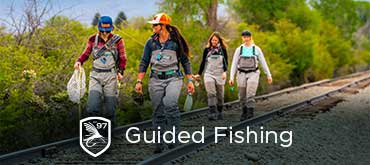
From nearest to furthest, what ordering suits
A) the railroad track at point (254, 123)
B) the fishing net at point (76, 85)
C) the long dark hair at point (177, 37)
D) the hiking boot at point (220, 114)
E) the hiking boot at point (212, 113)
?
the railroad track at point (254, 123), the long dark hair at point (177, 37), the fishing net at point (76, 85), the hiking boot at point (212, 113), the hiking boot at point (220, 114)

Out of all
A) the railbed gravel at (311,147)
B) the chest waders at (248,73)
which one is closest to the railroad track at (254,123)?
the railbed gravel at (311,147)

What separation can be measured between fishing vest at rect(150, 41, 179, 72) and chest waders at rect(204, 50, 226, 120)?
15.5ft

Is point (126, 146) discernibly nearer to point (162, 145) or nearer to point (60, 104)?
point (162, 145)

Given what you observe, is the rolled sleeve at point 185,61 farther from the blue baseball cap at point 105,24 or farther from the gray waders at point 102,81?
the blue baseball cap at point 105,24

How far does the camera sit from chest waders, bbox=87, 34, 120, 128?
9.84 m

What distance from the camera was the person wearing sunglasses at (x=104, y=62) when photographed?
9828mm

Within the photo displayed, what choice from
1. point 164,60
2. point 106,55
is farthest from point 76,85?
point 164,60

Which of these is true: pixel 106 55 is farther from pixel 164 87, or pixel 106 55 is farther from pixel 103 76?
pixel 164 87

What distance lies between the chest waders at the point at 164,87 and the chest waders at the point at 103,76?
2.01 feet

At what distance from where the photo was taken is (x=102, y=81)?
9961mm

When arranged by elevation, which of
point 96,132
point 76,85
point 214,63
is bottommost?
point 96,132

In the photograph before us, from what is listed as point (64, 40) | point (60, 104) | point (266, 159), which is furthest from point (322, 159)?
point (64, 40)

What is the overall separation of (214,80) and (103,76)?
5005 mm

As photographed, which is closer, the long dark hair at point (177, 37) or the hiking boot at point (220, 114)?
the long dark hair at point (177, 37)
